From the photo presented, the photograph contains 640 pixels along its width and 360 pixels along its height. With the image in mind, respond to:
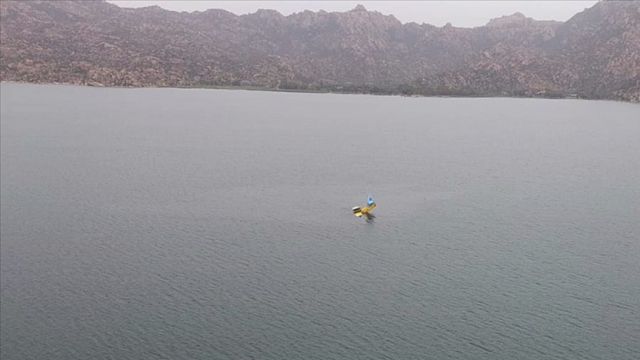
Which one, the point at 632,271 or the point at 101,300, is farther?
the point at 632,271

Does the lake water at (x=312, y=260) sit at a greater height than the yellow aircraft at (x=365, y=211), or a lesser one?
lesser

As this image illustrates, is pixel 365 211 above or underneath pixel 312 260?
above

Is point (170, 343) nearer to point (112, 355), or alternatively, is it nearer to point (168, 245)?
point (112, 355)

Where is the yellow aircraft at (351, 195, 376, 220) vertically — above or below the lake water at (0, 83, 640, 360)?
above

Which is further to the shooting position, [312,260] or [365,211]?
[365,211]

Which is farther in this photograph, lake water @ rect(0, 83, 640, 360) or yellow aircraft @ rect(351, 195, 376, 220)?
yellow aircraft @ rect(351, 195, 376, 220)

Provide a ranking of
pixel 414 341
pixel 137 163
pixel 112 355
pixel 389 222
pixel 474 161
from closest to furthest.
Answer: pixel 112 355 → pixel 414 341 → pixel 389 222 → pixel 137 163 → pixel 474 161

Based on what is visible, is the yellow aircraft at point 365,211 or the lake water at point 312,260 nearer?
the lake water at point 312,260

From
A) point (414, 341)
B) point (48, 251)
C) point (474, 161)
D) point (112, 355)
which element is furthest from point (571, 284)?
point (474, 161)
